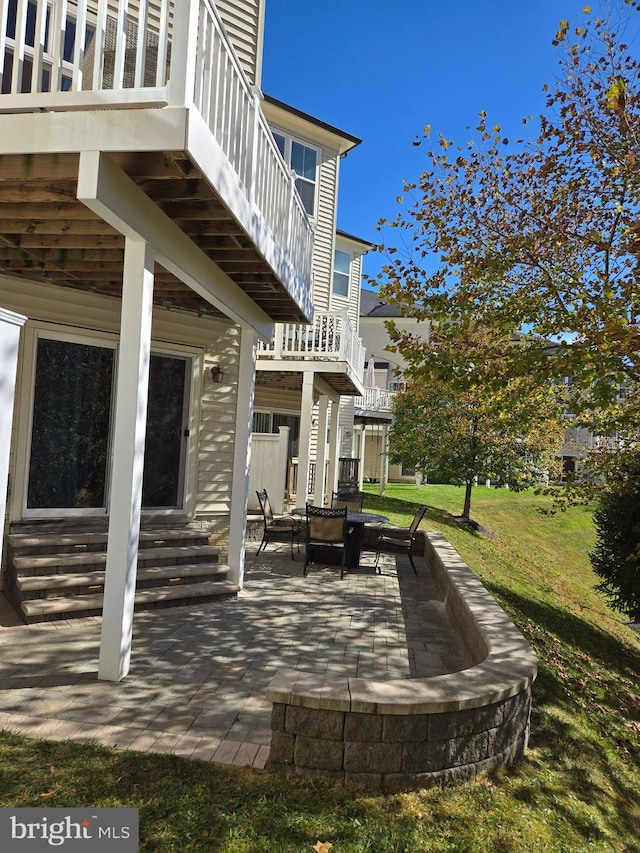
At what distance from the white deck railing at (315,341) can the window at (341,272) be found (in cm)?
836

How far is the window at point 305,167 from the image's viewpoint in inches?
621

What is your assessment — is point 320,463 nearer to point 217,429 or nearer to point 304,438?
point 304,438

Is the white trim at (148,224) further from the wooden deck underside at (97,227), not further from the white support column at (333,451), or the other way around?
the white support column at (333,451)

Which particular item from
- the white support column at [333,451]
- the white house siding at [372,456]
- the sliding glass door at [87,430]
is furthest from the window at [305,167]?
the white house siding at [372,456]

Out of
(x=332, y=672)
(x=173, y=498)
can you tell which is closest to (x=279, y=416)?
(x=173, y=498)

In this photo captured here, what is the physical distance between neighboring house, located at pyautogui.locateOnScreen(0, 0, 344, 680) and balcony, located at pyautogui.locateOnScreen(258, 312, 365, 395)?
12.7 feet

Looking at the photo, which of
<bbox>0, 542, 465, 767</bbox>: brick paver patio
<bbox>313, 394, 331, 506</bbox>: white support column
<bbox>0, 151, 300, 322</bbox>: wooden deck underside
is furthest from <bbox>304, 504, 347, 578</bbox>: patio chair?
<bbox>313, 394, 331, 506</bbox>: white support column

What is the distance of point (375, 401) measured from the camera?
25.0 m

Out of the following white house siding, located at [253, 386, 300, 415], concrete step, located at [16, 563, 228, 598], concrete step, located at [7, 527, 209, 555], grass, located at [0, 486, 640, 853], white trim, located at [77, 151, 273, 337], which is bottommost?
grass, located at [0, 486, 640, 853]

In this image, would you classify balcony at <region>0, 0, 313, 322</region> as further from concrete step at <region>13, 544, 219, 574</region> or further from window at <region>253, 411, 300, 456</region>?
window at <region>253, 411, 300, 456</region>

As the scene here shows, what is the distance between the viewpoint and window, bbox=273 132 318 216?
Answer: 15773 millimetres

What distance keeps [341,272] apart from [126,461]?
1814cm

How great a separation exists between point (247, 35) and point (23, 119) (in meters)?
5.77

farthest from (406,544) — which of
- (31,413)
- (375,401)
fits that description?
(375,401)
